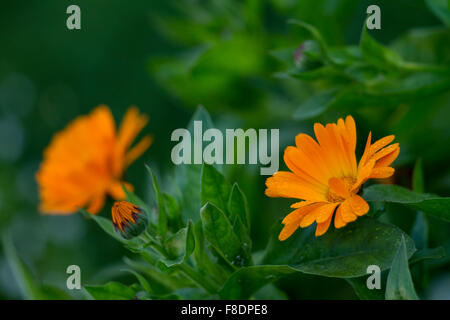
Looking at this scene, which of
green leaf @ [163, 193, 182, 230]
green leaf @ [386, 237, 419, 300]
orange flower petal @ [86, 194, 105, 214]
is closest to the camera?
green leaf @ [386, 237, 419, 300]

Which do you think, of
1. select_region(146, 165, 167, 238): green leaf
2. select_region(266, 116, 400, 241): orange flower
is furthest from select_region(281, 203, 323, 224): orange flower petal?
select_region(146, 165, 167, 238): green leaf

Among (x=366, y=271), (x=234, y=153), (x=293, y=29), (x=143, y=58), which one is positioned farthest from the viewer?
(x=143, y=58)

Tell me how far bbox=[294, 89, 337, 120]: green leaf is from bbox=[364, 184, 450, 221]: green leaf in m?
0.13

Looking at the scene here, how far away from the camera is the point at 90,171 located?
648 mm

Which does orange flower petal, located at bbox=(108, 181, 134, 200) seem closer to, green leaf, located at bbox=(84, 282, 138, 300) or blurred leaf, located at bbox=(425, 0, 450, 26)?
green leaf, located at bbox=(84, 282, 138, 300)

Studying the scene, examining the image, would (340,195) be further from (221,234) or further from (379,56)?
(379,56)

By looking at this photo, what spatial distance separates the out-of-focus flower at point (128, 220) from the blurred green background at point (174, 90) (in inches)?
6.9

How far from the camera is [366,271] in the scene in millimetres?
403

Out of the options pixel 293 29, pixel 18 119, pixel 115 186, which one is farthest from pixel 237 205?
pixel 18 119

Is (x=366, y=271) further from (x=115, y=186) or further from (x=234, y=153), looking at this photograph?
(x=115, y=186)

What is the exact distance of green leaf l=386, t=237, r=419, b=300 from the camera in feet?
1.19

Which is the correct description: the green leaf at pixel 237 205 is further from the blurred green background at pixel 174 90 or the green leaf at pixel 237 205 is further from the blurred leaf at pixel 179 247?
the blurred green background at pixel 174 90

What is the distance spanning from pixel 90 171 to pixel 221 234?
262mm

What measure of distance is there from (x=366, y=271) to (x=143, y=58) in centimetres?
90
